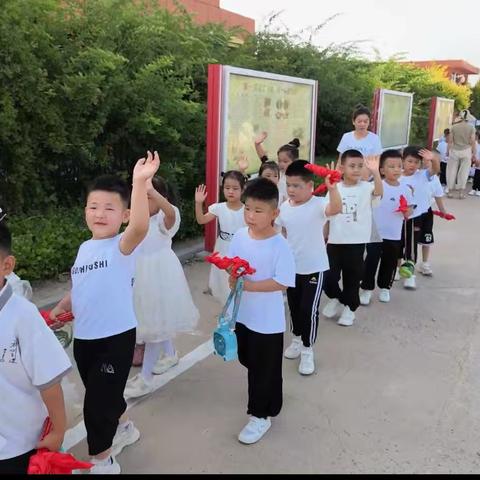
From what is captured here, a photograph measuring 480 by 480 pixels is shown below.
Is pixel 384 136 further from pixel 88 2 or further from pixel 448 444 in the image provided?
→ pixel 448 444

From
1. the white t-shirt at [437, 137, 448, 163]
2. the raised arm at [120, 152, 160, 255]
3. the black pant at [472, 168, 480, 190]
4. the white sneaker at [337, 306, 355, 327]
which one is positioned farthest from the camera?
the white t-shirt at [437, 137, 448, 163]

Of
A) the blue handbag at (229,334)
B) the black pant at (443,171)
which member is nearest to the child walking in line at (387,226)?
the blue handbag at (229,334)

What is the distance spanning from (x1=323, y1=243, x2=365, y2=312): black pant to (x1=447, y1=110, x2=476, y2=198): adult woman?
27.9ft

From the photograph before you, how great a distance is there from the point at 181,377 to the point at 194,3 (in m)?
14.4

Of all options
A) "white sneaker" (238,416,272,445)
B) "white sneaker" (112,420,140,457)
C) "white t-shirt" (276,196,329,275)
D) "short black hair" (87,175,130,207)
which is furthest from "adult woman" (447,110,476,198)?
"short black hair" (87,175,130,207)

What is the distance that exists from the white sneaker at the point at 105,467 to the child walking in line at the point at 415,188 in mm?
3866

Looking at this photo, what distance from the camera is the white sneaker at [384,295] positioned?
5.21 meters

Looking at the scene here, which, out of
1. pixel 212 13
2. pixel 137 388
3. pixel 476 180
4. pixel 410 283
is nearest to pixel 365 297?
pixel 410 283

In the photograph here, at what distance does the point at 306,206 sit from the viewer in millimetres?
3734

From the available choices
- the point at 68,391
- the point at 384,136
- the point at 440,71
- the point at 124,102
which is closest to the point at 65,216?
the point at 124,102

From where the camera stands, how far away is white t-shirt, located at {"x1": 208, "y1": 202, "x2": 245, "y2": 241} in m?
4.13

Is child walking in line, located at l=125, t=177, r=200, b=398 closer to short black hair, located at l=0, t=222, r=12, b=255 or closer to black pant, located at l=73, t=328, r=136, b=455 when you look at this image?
black pant, located at l=73, t=328, r=136, b=455

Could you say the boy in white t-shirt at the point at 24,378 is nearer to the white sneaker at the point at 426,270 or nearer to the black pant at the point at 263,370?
the black pant at the point at 263,370

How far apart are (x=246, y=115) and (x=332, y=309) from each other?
274 cm
